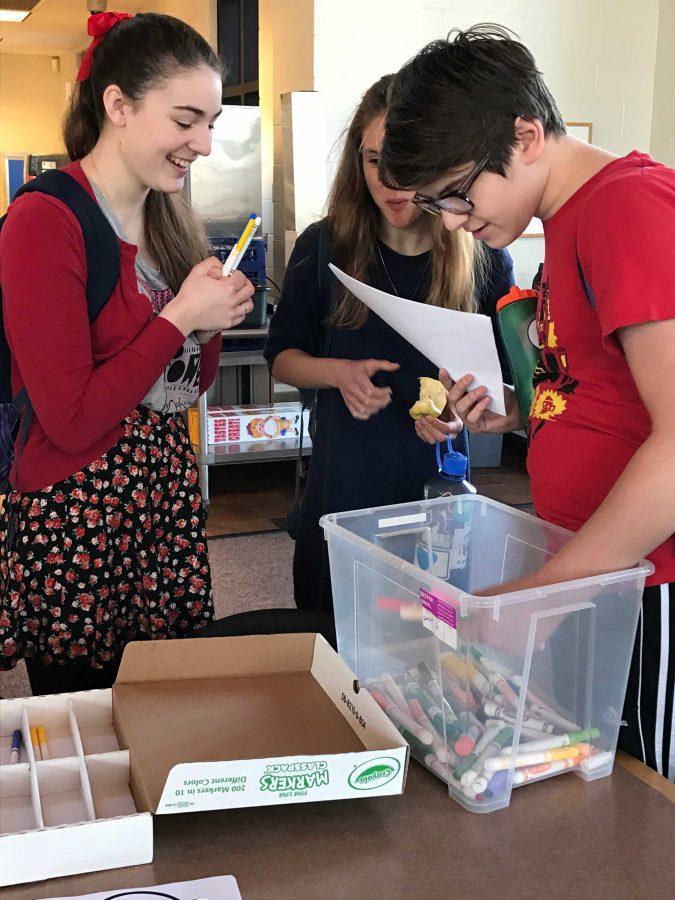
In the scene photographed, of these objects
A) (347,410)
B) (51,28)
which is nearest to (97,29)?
(347,410)

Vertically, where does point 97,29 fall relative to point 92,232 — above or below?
above

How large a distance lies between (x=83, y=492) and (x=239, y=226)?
3.82 meters

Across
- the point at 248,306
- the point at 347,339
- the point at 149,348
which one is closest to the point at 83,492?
the point at 149,348

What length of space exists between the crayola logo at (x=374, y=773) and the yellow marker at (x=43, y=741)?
0.35 meters

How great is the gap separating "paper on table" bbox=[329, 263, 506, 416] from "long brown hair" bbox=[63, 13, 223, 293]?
0.28 m

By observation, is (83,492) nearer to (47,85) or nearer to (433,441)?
(433,441)

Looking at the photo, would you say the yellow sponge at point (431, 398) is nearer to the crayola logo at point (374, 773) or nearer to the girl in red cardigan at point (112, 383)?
the girl in red cardigan at point (112, 383)

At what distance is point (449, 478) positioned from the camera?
1.79 meters

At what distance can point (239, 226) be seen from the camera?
16.6 feet

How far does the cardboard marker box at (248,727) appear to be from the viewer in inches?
36.8

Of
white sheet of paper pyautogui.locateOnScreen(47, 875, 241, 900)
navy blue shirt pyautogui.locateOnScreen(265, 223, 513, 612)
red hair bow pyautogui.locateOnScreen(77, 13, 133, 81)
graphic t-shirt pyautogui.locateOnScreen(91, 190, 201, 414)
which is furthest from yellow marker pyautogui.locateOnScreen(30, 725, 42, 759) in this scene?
red hair bow pyautogui.locateOnScreen(77, 13, 133, 81)

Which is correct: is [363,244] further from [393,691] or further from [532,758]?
[532,758]

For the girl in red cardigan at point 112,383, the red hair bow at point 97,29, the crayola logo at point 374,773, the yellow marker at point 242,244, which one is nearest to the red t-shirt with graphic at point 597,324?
the crayola logo at point 374,773

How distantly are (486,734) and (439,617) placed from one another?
0.13 meters
